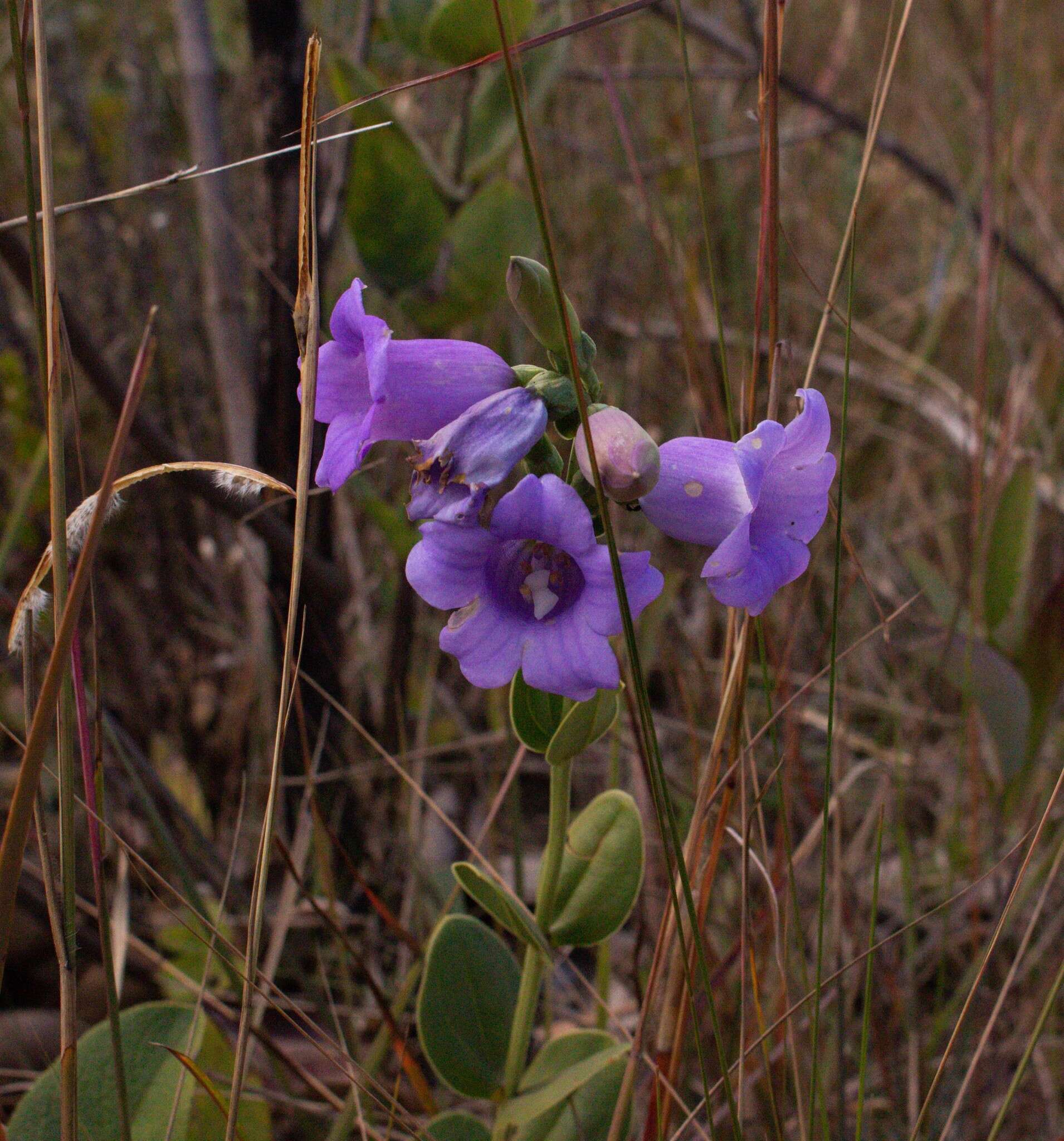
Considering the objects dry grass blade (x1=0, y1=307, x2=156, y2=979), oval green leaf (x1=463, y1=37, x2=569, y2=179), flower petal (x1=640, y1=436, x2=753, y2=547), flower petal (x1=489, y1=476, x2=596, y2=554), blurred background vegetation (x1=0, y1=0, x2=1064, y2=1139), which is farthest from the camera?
oval green leaf (x1=463, y1=37, x2=569, y2=179)

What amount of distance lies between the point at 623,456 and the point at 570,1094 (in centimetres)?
72

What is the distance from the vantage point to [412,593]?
1.92 metres

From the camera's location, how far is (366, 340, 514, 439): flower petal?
41.9 inches

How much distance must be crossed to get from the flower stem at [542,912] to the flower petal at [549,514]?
294mm

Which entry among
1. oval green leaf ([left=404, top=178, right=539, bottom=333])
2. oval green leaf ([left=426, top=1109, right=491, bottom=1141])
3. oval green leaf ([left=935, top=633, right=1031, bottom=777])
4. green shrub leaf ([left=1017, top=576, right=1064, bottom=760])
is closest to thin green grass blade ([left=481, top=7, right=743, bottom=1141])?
oval green leaf ([left=426, top=1109, right=491, bottom=1141])

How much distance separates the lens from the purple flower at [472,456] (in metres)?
0.98

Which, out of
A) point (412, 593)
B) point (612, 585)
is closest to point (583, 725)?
point (612, 585)

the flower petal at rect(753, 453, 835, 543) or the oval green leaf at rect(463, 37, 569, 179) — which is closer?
the flower petal at rect(753, 453, 835, 543)

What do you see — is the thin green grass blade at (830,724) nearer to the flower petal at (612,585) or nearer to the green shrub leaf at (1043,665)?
the flower petal at (612,585)

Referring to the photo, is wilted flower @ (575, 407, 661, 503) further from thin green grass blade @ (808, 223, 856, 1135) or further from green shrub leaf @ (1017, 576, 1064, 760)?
green shrub leaf @ (1017, 576, 1064, 760)

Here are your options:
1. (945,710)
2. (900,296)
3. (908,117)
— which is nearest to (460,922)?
(945,710)

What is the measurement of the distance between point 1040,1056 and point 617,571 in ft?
4.19

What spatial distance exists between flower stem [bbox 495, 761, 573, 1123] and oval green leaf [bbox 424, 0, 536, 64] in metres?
1.20

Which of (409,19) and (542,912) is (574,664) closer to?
(542,912)
